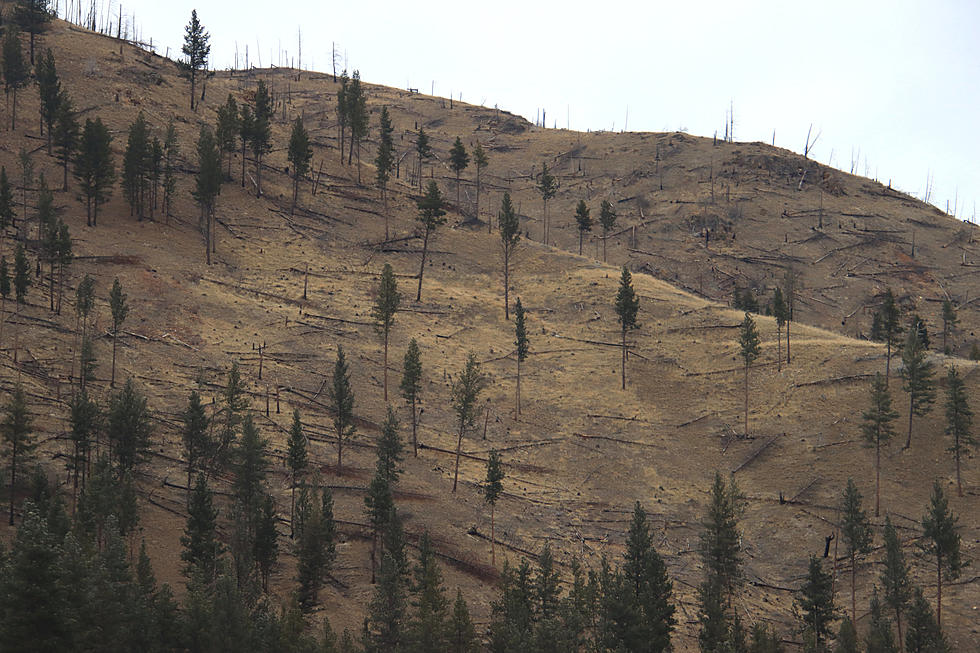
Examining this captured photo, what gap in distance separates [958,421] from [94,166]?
92529 millimetres

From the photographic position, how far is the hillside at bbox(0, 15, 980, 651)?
207 feet

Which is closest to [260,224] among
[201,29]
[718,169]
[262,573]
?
[201,29]

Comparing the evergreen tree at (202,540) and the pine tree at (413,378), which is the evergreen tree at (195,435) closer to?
the evergreen tree at (202,540)

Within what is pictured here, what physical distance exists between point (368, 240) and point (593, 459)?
53315mm

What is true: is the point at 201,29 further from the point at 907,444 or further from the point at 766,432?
the point at 907,444

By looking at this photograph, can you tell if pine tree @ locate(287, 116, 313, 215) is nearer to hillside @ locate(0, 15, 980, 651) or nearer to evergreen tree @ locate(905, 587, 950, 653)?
hillside @ locate(0, 15, 980, 651)

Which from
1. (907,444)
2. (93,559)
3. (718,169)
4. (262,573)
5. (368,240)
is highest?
(718,169)

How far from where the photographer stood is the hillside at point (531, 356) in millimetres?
62969

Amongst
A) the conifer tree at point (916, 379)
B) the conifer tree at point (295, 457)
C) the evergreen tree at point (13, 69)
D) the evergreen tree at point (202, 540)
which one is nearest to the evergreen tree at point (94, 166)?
the evergreen tree at point (13, 69)

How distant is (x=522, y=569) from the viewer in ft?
173

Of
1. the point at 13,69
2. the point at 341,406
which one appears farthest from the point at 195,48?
the point at 341,406

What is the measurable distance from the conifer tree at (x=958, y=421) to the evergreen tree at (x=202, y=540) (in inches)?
2242

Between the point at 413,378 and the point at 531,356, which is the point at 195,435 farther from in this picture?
the point at 531,356

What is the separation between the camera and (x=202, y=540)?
50.6 metres
